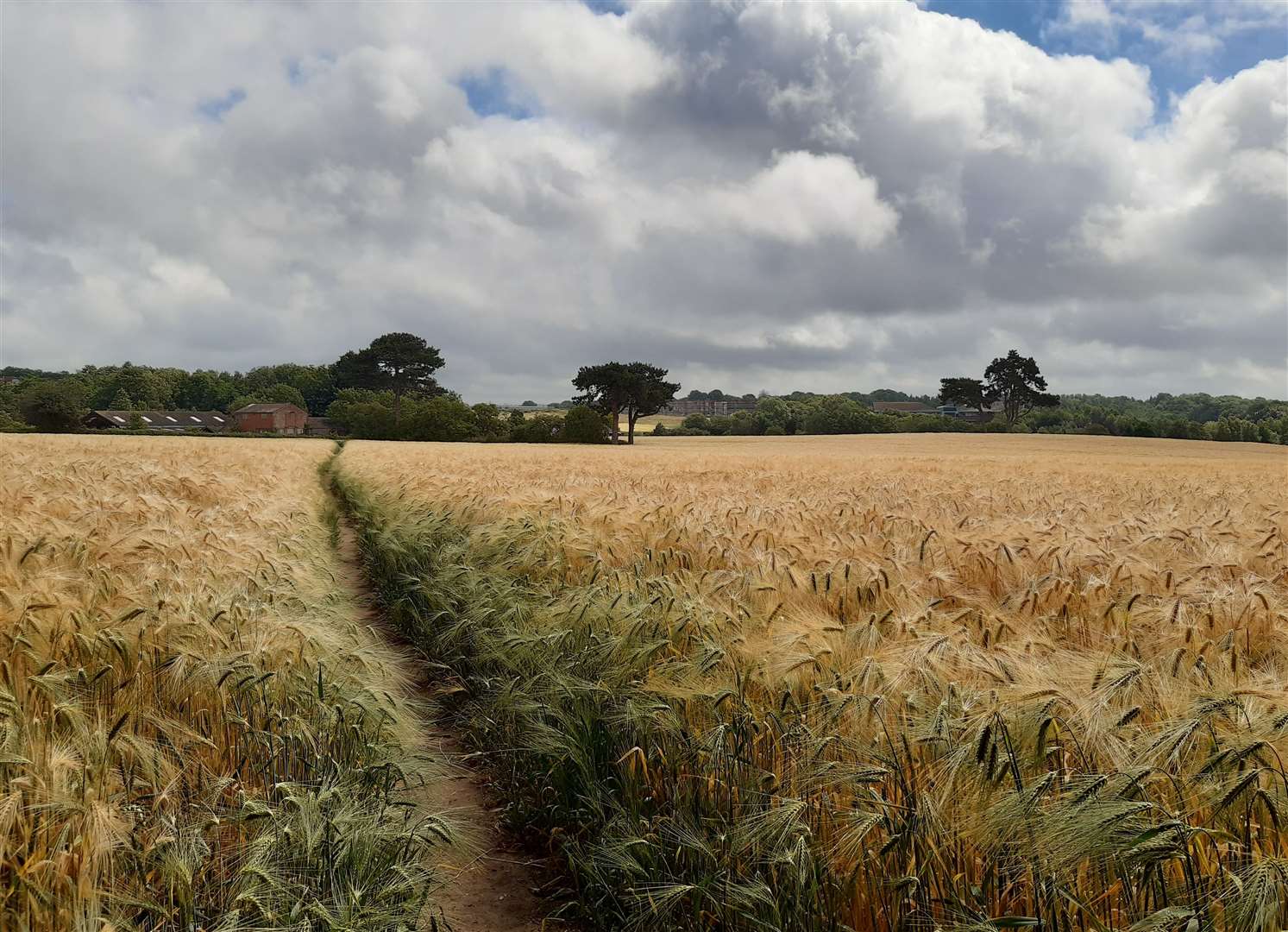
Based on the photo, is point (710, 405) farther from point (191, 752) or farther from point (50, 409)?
point (191, 752)

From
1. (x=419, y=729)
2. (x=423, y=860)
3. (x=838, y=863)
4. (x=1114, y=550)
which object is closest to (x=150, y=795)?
(x=423, y=860)

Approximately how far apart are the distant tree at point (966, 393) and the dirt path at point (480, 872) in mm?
106818

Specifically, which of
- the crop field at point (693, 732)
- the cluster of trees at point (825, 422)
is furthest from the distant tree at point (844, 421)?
the crop field at point (693, 732)

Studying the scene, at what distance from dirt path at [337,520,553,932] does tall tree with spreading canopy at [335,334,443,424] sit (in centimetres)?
10472

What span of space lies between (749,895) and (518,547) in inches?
194

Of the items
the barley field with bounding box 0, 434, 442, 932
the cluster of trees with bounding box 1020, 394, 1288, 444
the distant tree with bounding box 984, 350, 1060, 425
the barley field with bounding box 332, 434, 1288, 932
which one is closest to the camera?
the barley field with bounding box 332, 434, 1288, 932

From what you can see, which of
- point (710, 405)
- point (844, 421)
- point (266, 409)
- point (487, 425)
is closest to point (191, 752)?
point (487, 425)

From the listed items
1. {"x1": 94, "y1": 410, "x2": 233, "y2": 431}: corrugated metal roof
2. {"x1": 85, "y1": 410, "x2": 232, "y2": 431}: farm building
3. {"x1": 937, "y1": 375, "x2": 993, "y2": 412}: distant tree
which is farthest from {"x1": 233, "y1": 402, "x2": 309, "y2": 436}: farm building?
{"x1": 937, "y1": 375, "x2": 993, "y2": 412}: distant tree

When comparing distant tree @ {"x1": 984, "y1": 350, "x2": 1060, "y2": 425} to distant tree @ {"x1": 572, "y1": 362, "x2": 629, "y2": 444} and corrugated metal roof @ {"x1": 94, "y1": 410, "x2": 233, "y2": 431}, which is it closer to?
distant tree @ {"x1": 572, "y1": 362, "x2": 629, "y2": 444}

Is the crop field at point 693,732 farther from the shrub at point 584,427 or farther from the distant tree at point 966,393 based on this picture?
the distant tree at point 966,393

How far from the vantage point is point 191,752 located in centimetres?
317

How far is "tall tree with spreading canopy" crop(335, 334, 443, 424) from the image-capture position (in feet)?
339

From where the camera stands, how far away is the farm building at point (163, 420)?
99.0 meters

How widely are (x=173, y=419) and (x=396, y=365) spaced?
3567 centimetres
